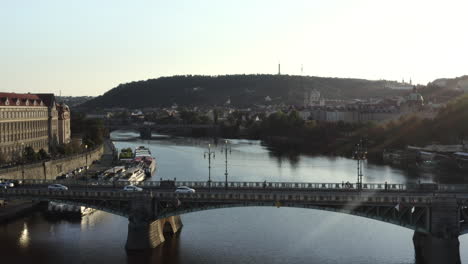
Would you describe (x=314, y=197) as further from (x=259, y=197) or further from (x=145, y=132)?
(x=145, y=132)

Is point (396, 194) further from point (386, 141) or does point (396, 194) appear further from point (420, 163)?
point (386, 141)

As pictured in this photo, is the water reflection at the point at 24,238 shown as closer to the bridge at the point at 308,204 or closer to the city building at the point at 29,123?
the bridge at the point at 308,204

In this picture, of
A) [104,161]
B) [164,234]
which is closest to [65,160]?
[104,161]

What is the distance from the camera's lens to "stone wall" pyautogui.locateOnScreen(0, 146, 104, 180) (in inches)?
1729

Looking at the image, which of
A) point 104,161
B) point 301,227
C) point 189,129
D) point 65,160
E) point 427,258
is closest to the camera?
point 427,258

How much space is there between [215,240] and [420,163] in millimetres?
42751

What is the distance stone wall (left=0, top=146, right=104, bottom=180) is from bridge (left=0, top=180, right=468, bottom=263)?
11756 millimetres

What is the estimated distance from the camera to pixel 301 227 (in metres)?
35.7

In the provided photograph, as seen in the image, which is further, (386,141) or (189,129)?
(189,129)

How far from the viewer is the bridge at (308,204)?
27.8 metres

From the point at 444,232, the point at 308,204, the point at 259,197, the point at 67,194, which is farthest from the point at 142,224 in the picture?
the point at 444,232

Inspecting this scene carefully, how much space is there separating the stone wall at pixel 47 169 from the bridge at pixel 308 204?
11756 mm

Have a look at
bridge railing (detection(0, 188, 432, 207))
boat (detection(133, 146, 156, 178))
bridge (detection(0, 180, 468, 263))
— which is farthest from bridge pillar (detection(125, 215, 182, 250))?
boat (detection(133, 146, 156, 178))

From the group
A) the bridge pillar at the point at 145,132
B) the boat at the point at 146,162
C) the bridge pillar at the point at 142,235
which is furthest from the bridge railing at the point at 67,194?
the bridge pillar at the point at 145,132
